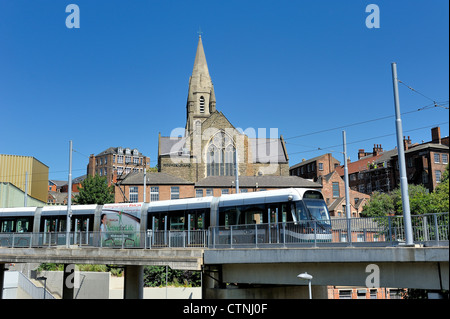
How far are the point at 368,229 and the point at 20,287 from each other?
105 ft

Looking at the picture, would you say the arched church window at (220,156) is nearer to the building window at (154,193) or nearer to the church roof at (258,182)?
the church roof at (258,182)

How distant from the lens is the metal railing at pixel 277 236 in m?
15.7

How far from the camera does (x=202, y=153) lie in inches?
3108

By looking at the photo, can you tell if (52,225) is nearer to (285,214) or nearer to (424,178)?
(285,214)

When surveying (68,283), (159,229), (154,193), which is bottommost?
(68,283)

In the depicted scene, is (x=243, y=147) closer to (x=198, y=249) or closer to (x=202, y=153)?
(x=202, y=153)

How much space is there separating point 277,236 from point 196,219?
6.45 meters

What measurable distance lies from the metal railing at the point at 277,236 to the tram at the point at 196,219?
0.05 meters

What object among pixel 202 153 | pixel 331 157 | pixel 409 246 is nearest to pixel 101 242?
pixel 409 246

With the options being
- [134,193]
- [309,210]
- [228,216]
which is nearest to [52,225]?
[228,216]

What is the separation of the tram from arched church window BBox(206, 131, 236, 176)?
48485mm

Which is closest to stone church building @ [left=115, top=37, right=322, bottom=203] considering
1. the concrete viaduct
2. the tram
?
the tram

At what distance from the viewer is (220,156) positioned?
80.2m

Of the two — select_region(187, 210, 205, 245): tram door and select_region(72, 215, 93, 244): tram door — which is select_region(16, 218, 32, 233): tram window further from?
select_region(187, 210, 205, 245): tram door
